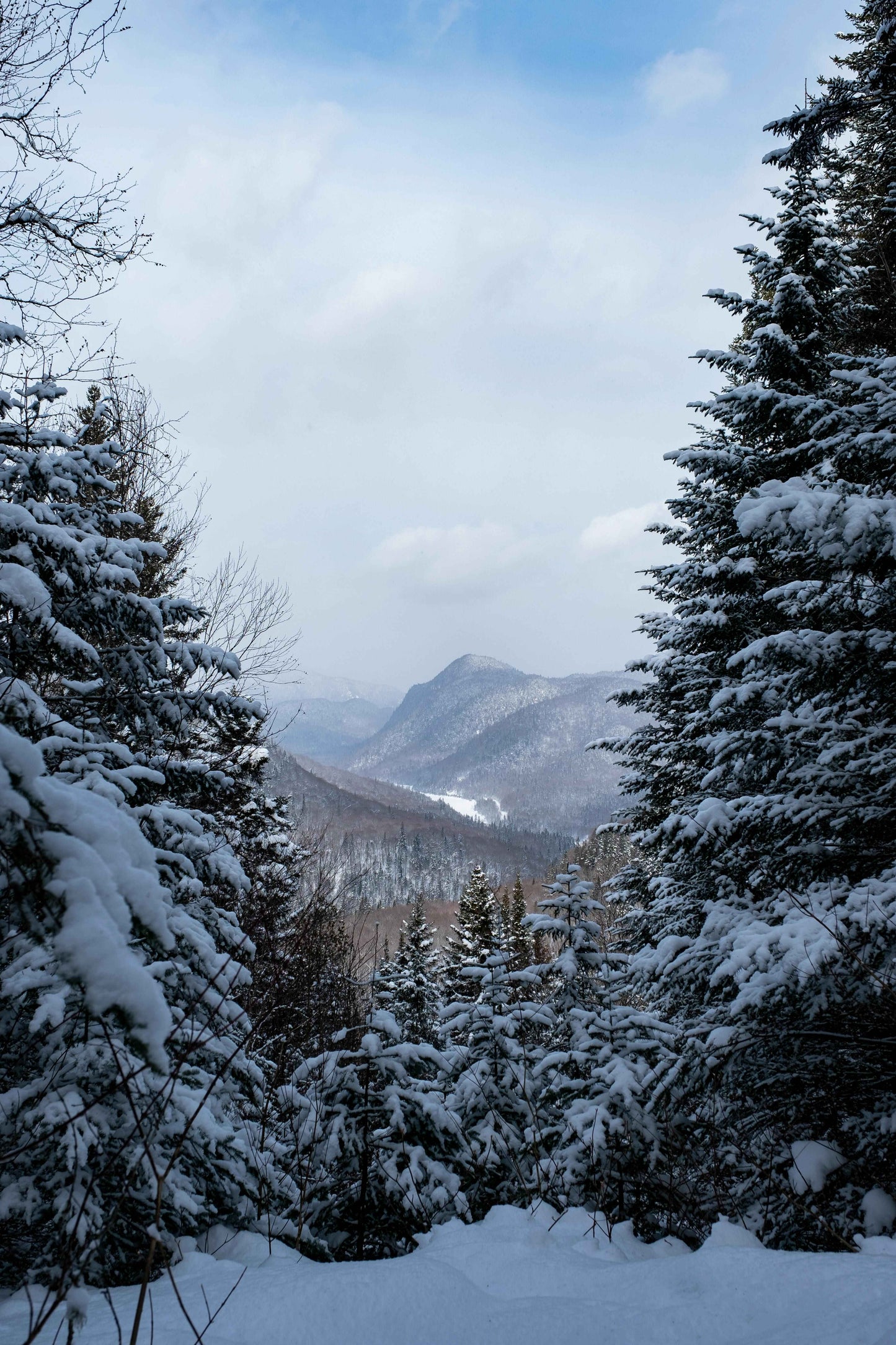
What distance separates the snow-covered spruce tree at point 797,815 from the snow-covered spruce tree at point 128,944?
315 centimetres

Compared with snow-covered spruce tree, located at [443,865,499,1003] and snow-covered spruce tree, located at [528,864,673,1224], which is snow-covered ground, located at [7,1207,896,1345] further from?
snow-covered spruce tree, located at [443,865,499,1003]

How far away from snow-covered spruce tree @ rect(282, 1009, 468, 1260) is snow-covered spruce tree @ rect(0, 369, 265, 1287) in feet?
1.60

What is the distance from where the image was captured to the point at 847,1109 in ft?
13.7

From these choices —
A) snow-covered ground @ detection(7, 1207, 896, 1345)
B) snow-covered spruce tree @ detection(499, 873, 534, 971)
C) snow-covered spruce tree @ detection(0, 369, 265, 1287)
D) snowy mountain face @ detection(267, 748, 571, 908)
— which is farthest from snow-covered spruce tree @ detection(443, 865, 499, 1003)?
snowy mountain face @ detection(267, 748, 571, 908)

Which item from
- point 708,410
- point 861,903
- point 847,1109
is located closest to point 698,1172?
point 847,1109

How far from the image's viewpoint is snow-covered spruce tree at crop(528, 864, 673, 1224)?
4.38m

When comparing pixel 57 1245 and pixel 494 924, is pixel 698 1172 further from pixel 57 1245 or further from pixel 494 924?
pixel 494 924

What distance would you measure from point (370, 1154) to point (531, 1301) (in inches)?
74.5

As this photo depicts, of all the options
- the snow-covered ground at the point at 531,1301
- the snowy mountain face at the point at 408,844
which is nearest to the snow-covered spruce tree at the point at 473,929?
the snow-covered ground at the point at 531,1301

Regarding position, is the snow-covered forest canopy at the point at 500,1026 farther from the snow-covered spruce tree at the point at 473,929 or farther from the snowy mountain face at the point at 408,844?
the snowy mountain face at the point at 408,844

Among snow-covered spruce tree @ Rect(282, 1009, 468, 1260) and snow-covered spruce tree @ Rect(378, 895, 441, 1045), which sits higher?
snow-covered spruce tree @ Rect(282, 1009, 468, 1260)

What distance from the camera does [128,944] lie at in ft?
6.02

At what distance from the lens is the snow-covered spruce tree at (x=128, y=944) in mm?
2955

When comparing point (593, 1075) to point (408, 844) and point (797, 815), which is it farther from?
point (408, 844)
